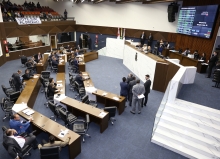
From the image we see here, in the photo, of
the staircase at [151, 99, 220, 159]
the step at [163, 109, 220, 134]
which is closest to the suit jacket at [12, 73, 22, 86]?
the staircase at [151, 99, 220, 159]

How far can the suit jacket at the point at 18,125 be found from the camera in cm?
502

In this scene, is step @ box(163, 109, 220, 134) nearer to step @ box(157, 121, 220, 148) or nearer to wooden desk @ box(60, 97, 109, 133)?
step @ box(157, 121, 220, 148)

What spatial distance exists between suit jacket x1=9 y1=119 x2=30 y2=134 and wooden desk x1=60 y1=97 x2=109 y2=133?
1779 millimetres

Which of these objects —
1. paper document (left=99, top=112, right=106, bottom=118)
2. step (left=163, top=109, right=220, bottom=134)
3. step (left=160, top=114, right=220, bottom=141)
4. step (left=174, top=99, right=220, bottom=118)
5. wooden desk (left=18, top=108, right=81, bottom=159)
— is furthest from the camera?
step (left=174, top=99, right=220, bottom=118)

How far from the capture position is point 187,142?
5.59 meters

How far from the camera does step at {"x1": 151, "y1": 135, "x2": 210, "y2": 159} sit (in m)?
5.24

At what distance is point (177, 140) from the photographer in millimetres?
5676

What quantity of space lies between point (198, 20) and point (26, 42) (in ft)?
51.8

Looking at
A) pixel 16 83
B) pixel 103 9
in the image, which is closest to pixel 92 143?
pixel 16 83

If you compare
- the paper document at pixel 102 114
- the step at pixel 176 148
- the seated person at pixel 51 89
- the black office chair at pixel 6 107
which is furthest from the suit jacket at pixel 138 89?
the black office chair at pixel 6 107

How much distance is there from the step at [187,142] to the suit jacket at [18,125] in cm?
450

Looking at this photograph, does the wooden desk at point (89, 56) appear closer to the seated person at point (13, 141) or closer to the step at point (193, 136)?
the step at point (193, 136)

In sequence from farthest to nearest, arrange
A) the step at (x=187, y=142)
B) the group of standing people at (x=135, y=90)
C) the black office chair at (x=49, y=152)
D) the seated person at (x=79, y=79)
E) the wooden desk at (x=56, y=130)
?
the seated person at (x=79, y=79) → the group of standing people at (x=135, y=90) → the step at (x=187, y=142) → the wooden desk at (x=56, y=130) → the black office chair at (x=49, y=152)

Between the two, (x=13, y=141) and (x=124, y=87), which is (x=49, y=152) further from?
(x=124, y=87)
